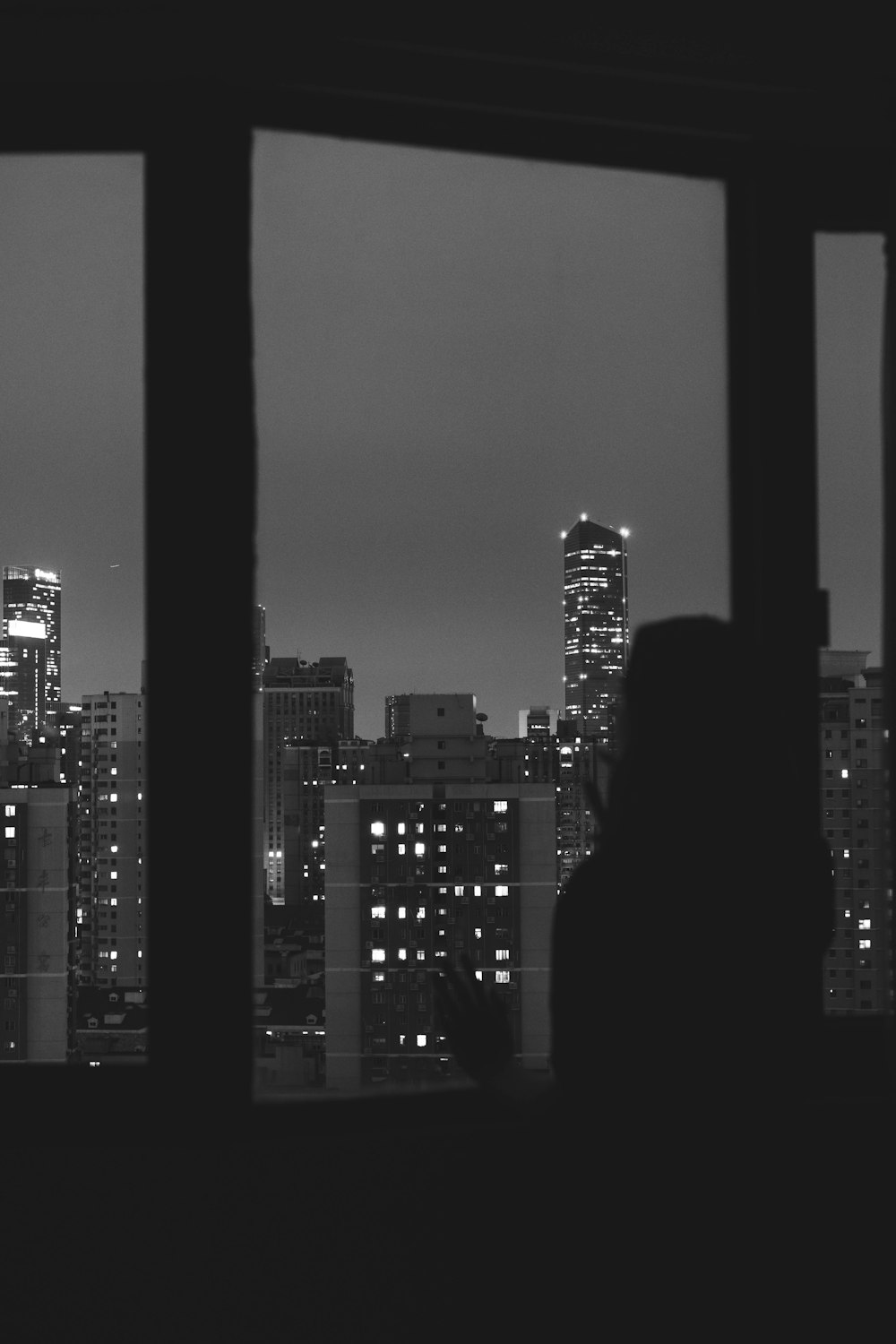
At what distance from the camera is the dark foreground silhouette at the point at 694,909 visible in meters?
1.06

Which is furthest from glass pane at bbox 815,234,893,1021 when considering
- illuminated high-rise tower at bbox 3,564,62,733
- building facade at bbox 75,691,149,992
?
illuminated high-rise tower at bbox 3,564,62,733

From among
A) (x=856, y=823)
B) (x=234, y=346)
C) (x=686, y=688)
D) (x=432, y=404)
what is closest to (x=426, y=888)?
(x=856, y=823)

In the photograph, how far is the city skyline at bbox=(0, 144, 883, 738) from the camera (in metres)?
2.08

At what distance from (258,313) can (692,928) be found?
4.93 feet

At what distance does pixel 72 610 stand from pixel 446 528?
0.96m

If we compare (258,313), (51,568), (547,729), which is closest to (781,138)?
(258,313)

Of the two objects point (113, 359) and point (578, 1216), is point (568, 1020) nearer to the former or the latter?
point (578, 1216)

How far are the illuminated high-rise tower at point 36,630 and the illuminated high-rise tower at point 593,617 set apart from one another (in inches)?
48.2

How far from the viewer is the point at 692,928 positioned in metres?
1.08

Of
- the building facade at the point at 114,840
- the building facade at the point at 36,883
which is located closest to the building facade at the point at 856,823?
the building facade at the point at 114,840

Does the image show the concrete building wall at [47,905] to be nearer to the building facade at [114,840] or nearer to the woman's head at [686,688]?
the building facade at [114,840]

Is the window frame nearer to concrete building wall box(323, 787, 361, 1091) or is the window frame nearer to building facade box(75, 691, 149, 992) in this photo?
building facade box(75, 691, 149, 992)

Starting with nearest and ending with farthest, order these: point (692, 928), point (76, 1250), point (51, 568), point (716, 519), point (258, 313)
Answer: point (692, 928), point (76, 1250), point (258, 313), point (716, 519), point (51, 568)

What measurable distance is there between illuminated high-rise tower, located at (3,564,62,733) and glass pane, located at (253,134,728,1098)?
1.90 ft
